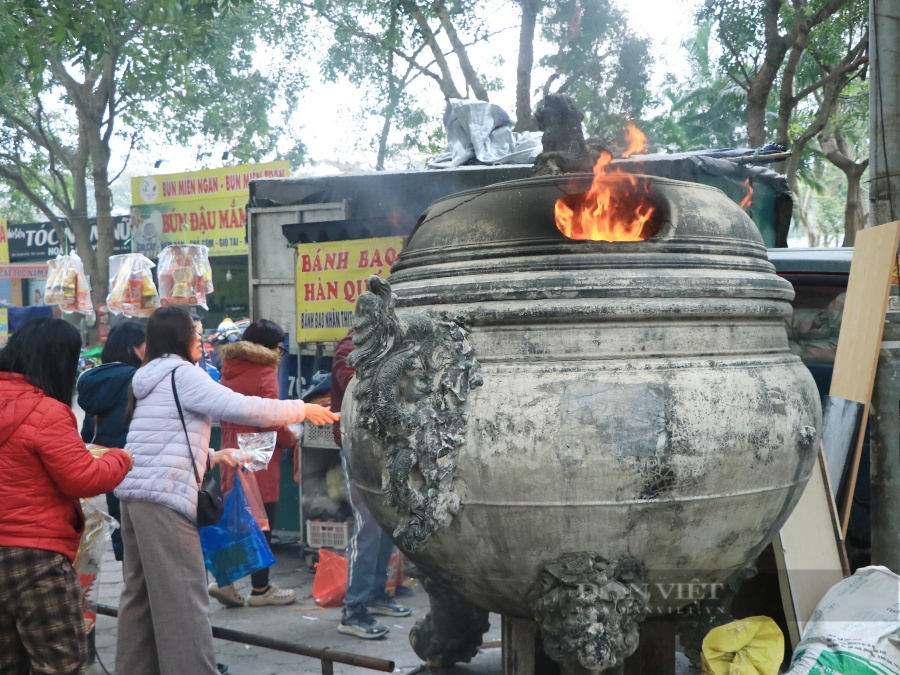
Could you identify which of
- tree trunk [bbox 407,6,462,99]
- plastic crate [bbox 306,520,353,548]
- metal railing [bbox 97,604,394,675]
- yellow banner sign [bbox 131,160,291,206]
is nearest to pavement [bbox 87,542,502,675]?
plastic crate [bbox 306,520,353,548]

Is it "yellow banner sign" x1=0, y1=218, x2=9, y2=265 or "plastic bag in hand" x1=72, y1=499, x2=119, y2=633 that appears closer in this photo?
"plastic bag in hand" x1=72, y1=499, x2=119, y2=633

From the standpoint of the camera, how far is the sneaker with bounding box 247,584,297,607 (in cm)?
521

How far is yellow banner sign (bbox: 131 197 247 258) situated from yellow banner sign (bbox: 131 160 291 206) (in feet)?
0.44

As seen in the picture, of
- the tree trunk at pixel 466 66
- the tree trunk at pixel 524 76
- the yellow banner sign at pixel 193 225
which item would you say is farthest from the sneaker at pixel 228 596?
the yellow banner sign at pixel 193 225

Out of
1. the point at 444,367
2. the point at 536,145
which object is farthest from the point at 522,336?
the point at 536,145

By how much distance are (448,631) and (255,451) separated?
1178mm

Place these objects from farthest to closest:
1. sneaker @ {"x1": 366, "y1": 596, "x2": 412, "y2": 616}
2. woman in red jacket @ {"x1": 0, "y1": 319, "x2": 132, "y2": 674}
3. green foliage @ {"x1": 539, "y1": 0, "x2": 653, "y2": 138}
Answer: green foliage @ {"x1": 539, "y1": 0, "x2": 653, "y2": 138}, sneaker @ {"x1": 366, "y1": 596, "x2": 412, "y2": 616}, woman in red jacket @ {"x1": 0, "y1": 319, "x2": 132, "y2": 674}

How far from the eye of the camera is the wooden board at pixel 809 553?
3232 millimetres

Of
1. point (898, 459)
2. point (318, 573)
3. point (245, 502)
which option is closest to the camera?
point (898, 459)

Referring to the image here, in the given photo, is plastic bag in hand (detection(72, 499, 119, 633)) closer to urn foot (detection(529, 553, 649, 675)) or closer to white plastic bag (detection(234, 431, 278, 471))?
white plastic bag (detection(234, 431, 278, 471))

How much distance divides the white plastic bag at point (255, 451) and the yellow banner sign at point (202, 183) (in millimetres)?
12260

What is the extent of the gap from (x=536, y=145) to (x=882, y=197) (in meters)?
3.16

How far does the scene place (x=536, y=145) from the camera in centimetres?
659

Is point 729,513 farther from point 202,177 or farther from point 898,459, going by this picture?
point 202,177
